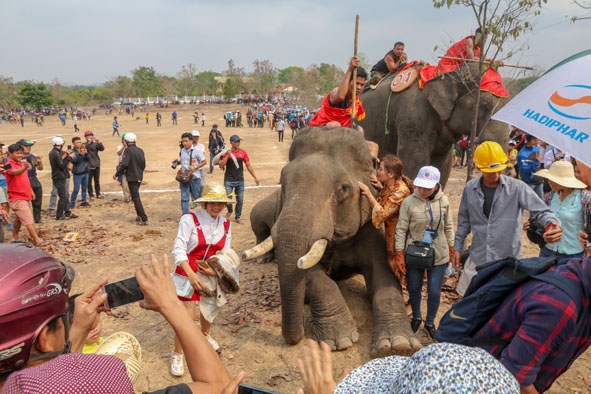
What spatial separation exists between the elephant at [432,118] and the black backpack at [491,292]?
522cm

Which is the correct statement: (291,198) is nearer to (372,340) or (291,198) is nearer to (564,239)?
(372,340)

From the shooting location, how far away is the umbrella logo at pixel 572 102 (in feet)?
5.22

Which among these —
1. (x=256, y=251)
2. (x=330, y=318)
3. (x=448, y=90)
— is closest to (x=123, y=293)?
(x=256, y=251)

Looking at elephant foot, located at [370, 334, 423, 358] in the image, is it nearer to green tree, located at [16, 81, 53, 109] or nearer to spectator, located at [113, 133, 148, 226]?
spectator, located at [113, 133, 148, 226]

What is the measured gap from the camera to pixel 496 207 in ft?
13.2

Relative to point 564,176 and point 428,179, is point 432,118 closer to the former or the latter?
point 564,176

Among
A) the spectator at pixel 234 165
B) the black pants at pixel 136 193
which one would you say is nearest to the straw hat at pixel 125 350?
the spectator at pixel 234 165

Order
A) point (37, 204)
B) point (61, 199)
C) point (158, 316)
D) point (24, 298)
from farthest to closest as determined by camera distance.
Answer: point (61, 199)
point (37, 204)
point (158, 316)
point (24, 298)

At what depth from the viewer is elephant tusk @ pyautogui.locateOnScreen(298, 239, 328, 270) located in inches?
154

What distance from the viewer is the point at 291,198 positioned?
4359mm

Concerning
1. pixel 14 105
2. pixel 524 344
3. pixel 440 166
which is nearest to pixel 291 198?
pixel 524 344

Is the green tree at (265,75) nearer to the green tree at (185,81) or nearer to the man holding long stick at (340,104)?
the green tree at (185,81)

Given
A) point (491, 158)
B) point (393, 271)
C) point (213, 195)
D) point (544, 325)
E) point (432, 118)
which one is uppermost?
point (432, 118)

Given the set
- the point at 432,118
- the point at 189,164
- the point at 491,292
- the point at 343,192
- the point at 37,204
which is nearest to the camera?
the point at 491,292
